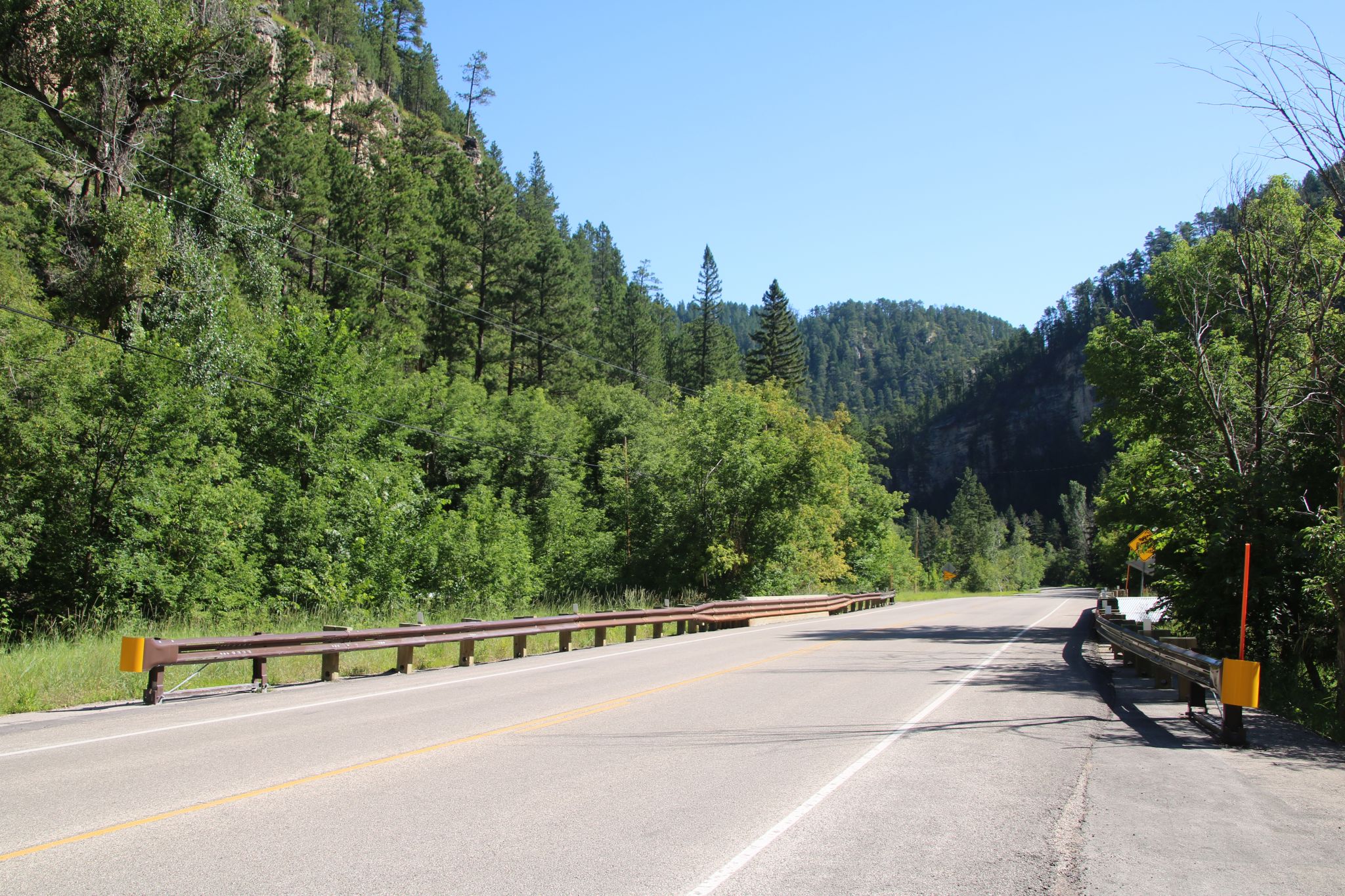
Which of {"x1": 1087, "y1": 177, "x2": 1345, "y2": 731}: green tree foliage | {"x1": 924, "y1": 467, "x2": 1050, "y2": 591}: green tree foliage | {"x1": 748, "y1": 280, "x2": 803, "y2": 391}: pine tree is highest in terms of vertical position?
{"x1": 748, "y1": 280, "x2": 803, "y2": 391}: pine tree

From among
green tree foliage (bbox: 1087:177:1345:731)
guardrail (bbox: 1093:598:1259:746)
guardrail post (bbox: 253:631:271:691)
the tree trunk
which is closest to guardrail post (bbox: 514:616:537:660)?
guardrail post (bbox: 253:631:271:691)

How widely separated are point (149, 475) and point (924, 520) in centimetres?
18079

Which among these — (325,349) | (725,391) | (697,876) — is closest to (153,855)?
(697,876)

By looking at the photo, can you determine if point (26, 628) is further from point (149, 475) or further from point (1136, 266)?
point (1136, 266)

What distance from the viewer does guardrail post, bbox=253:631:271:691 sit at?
12.1 meters

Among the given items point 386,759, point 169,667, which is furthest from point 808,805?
point 169,667

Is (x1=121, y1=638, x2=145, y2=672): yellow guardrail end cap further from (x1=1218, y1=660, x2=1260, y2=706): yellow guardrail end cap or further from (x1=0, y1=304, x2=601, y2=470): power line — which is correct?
(x1=1218, y1=660, x2=1260, y2=706): yellow guardrail end cap

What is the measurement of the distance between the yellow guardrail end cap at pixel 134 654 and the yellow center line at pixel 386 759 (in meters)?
4.65

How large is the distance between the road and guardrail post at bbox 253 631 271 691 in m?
0.34

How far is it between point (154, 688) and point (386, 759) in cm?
494

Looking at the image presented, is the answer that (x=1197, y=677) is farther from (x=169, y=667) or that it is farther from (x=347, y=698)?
(x=169, y=667)

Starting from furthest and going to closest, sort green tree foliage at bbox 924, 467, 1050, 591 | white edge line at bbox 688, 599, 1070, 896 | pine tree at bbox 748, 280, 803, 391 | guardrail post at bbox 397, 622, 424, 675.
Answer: green tree foliage at bbox 924, 467, 1050, 591 < pine tree at bbox 748, 280, 803, 391 < guardrail post at bbox 397, 622, 424, 675 < white edge line at bbox 688, 599, 1070, 896

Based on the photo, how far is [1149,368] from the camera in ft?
79.6

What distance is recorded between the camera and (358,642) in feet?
44.4
